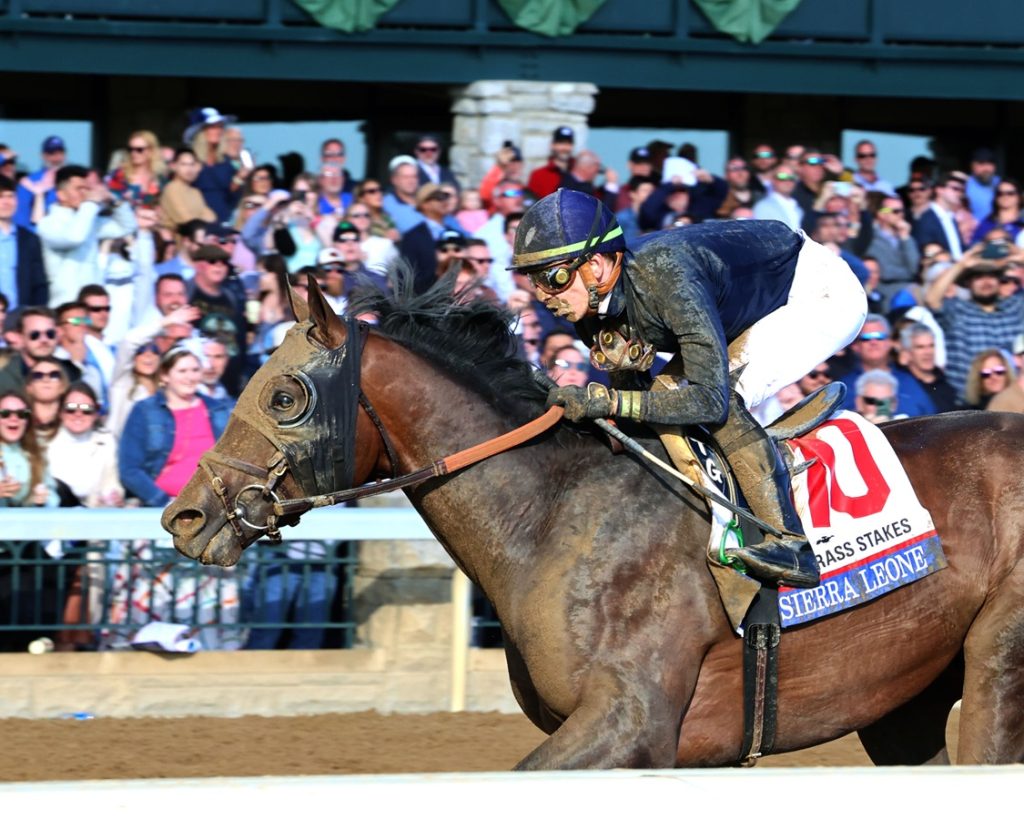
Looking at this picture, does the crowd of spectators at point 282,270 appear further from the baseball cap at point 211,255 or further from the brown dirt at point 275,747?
the brown dirt at point 275,747

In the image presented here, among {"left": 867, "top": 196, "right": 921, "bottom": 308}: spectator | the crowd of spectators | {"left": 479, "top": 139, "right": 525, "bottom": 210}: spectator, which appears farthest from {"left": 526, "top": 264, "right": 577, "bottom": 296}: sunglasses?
{"left": 867, "top": 196, "right": 921, "bottom": 308}: spectator

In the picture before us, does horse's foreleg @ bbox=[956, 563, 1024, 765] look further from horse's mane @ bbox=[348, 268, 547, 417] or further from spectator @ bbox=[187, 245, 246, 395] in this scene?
spectator @ bbox=[187, 245, 246, 395]

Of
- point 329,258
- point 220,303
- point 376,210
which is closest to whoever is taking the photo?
point 220,303

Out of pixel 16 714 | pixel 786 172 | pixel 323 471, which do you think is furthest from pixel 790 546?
pixel 786 172

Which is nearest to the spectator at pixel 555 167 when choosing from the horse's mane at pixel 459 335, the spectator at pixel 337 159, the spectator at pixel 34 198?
the spectator at pixel 337 159

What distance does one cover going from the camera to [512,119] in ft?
37.8

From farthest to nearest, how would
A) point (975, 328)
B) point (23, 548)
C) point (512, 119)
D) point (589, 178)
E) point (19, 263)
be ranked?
point (512, 119) < point (589, 178) < point (975, 328) < point (19, 263) < point (23, 548)

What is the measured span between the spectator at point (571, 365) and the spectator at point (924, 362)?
1.68 meters

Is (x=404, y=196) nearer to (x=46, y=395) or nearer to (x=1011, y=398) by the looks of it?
(x=46, y=395)

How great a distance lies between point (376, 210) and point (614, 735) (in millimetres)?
5750

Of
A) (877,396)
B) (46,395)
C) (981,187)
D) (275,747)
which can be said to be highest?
(981,187)

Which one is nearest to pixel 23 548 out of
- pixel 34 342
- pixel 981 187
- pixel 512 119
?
pixel 34 342

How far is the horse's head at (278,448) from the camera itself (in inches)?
160

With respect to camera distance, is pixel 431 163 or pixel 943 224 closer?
pixel 431 163
